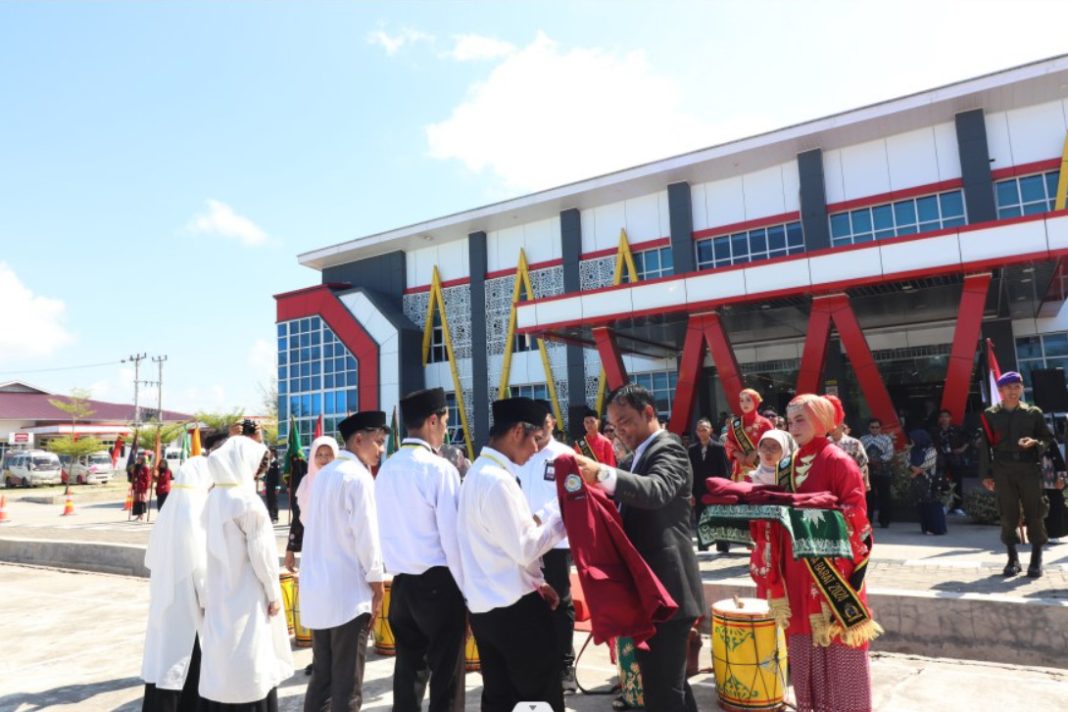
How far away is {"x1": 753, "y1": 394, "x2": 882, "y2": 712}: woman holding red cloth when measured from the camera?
11.1ft

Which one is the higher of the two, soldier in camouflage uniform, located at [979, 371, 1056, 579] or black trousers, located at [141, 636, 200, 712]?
soldier in camouflage uniform, located at [979, 371, 1056, 579]

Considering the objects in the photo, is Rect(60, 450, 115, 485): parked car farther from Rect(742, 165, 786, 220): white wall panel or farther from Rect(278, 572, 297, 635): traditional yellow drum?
Rect(278, 572, 297, 635): traditional yellow drum

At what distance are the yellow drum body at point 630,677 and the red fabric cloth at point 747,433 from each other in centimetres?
370

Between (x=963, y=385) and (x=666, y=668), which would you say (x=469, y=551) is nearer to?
(x=666, y=668)

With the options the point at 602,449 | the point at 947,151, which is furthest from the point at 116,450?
the point at 947,151

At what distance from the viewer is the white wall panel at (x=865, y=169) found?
1897 cm

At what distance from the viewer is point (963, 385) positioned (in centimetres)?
1259

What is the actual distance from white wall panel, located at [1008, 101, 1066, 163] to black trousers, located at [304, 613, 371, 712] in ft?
66.4

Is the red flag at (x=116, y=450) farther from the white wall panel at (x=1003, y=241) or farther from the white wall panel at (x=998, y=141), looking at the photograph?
the white wall panel at (x=998, y=141)

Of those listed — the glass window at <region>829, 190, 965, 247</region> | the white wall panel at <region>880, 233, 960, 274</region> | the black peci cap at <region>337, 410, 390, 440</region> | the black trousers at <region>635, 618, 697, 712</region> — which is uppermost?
the glass window at <region>829, 190, 965, 247</region>

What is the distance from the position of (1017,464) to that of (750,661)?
428cm

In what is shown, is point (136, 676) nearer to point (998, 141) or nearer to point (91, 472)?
point (998, 141)

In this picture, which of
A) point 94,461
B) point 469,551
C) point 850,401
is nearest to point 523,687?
point 469,551

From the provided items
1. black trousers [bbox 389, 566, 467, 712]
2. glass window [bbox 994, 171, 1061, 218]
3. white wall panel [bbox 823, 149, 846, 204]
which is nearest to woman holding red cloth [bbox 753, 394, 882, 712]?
black trousers [bbox 389, 566, 467, 712]
